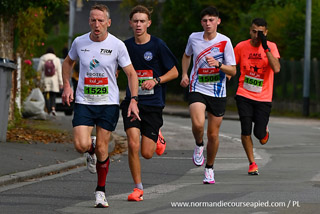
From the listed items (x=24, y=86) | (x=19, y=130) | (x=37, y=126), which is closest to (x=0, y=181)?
(x=19, y=130)

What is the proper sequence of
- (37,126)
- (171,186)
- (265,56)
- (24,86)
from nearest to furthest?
1. (171,186)
2. (265,56)
3. (37,126)
4. (24,86)

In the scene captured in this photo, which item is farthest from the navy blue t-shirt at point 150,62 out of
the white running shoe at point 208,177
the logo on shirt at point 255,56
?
the logo on shirt at point 255,56

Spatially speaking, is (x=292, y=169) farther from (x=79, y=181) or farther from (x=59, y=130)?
(x=59, y=130)

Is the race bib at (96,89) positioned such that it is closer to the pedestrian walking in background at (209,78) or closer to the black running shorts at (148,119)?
the black running shorts at (148,119)

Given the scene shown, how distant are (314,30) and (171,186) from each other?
23.0m

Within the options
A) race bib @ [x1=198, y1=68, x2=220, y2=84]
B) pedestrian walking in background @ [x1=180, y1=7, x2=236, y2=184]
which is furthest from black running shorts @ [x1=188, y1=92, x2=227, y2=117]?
race bib @ [x1=198, y1=68, x2=220, y2=84]

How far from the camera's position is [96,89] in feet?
30.1

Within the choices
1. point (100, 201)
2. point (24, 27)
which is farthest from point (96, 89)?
point (24, 27)

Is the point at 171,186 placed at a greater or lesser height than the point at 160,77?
lesser

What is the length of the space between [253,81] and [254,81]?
1cm

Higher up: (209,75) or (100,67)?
(100,67)

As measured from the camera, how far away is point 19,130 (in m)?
17.8

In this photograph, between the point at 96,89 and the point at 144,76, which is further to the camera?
the point at 144,76

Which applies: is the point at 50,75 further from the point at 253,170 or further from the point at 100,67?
the point at 100,67
